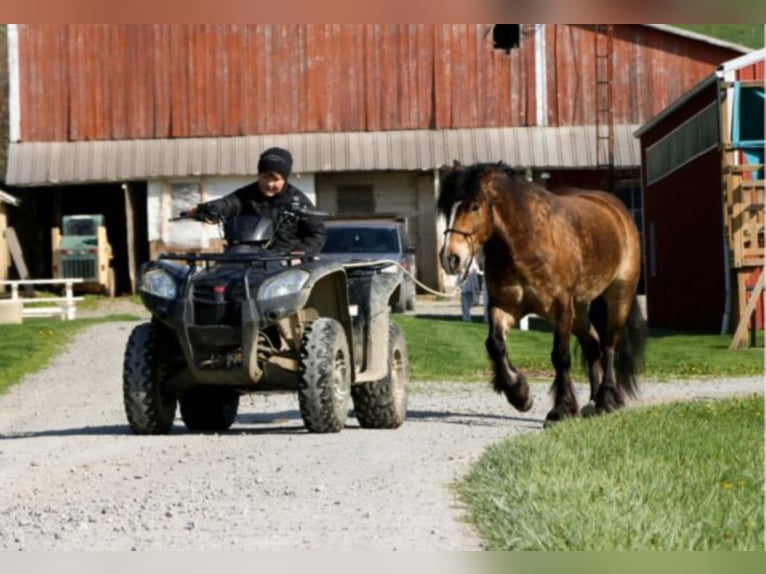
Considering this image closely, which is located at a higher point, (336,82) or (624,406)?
(336,82)

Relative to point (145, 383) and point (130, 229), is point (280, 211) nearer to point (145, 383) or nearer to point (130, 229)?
point (145, 383)

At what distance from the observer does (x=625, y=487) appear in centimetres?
786

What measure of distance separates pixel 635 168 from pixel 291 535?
42415mm

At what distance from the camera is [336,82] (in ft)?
160

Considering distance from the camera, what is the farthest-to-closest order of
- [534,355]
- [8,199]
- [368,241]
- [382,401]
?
1. [8,199]
2. [368,241]
3. [534,355]
4. [382,401]

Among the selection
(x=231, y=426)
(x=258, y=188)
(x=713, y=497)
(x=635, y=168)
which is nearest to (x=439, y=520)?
(x=713, y=497)

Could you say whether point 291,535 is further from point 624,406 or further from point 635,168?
point 635,168

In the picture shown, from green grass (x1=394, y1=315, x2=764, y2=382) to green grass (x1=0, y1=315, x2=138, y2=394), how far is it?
5.53m

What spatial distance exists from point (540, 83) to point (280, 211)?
121 ft

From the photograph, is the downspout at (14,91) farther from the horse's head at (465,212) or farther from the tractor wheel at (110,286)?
the horse's head at (465,212)

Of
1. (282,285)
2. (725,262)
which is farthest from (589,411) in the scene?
(725,262)

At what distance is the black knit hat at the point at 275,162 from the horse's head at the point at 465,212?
4.85 ft

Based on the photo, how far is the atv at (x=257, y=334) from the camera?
1234 cm

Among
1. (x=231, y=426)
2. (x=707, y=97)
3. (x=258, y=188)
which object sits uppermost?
(x=707, y=97)
